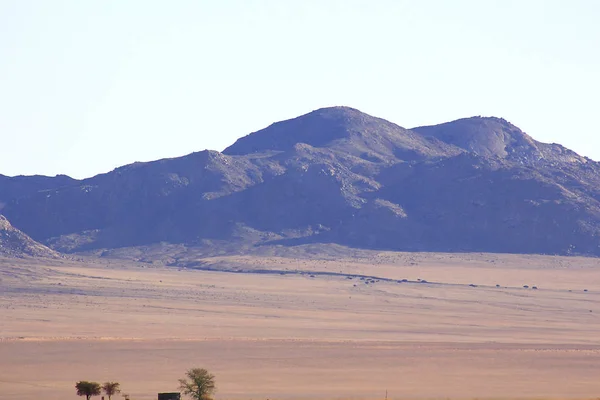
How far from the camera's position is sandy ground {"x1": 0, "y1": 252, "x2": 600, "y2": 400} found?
69.4 m

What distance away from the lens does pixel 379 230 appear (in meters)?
198

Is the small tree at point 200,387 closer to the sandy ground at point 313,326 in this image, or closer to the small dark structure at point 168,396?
the small dark structure at point 168,396

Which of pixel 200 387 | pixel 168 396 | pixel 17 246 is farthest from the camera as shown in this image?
pixel 17 246

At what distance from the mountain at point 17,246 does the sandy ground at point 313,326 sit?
4630 mm

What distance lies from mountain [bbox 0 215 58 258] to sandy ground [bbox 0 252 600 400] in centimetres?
463

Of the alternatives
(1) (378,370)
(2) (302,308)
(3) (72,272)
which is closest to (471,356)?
(1) (378,370)

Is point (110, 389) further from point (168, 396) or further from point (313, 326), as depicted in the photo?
point (313, 326)

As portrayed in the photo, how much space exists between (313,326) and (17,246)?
70325 millimetres

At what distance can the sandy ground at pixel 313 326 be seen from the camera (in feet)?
228

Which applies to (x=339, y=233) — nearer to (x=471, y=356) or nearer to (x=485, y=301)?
(x=485, y=301)

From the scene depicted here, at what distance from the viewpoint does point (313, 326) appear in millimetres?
104062

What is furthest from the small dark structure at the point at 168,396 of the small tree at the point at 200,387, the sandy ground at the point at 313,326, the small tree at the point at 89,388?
the sandy ground at the point at 313,326

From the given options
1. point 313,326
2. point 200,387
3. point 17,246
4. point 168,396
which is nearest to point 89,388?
point 168,396

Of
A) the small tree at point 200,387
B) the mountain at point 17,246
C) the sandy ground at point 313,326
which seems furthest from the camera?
the mountain at point 17,246
